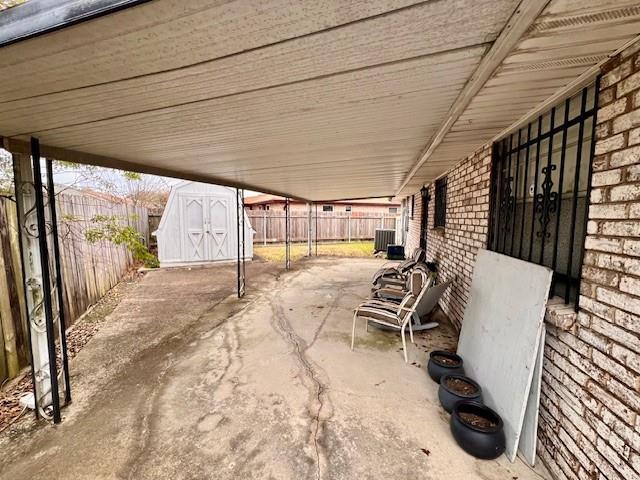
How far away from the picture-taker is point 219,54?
3.65 ft

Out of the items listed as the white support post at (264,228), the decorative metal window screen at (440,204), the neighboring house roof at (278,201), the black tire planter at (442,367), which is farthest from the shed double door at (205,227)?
the neighboring house roof at (278,201)

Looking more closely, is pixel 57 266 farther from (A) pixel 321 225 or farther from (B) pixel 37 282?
(A) pixel 321 225

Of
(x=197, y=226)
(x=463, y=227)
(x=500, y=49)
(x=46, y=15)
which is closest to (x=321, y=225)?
(x=197, y=226)

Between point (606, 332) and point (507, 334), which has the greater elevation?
point (606, 332)

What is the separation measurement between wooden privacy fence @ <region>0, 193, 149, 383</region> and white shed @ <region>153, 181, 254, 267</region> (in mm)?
1060

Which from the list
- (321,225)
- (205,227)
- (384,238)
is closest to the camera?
(205,227)

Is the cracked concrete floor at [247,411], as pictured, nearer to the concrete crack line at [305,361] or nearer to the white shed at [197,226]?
the concrete crack line at [305,361]

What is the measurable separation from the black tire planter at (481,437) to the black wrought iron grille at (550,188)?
3.22ft

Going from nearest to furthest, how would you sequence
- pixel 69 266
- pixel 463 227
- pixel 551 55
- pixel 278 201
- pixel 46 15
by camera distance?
1. pixel 46 15
2. pixel 551 55
3. pixel 463 227
4. pixel 69 266
5. pixel 278 201

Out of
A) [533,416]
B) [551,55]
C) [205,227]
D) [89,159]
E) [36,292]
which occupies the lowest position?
[533,416]

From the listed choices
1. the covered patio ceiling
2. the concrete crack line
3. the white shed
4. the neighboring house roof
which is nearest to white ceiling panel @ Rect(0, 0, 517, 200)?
the covered patio ceiling

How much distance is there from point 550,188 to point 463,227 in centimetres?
180

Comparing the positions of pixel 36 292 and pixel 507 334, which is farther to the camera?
pixel 36 292

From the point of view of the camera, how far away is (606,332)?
1464 millimetres
